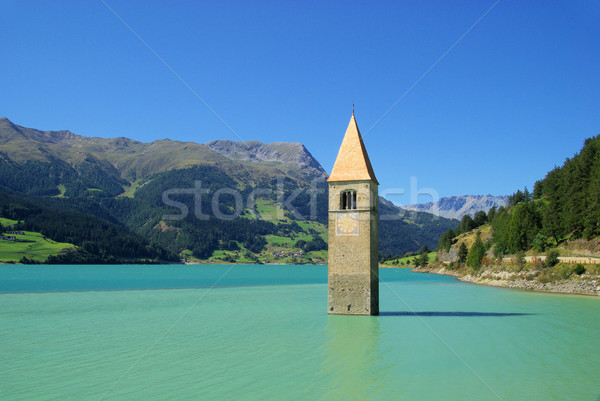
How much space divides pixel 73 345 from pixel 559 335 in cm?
3007

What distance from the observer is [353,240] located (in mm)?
35781

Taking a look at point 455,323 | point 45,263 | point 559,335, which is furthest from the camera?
point 45,263

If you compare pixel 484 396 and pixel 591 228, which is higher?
pixel 591 228

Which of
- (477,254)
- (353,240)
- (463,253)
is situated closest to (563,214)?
(477,254)

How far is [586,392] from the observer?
18.7m

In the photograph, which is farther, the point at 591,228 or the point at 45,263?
the point at 45,263

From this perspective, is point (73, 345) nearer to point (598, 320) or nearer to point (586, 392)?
point (586, 392)

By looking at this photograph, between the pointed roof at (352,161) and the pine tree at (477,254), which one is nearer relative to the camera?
the pointed roof at (352,161)

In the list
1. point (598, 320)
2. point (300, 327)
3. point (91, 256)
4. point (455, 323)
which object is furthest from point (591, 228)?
point (91, 256)

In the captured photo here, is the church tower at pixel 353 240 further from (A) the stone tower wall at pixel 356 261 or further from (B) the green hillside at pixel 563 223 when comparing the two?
(B) the green hillside at pixel 563 223

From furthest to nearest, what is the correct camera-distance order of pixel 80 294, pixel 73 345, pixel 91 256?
1. pixel 91 256
2. pixel 80 294
3. pixel 73 345

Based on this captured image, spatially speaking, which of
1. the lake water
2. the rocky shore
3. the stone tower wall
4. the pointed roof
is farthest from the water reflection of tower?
the rocky shore

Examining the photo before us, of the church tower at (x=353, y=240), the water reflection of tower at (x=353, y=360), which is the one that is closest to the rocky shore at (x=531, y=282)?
the church tower at (x=353, y=240)

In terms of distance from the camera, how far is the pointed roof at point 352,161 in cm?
3672
